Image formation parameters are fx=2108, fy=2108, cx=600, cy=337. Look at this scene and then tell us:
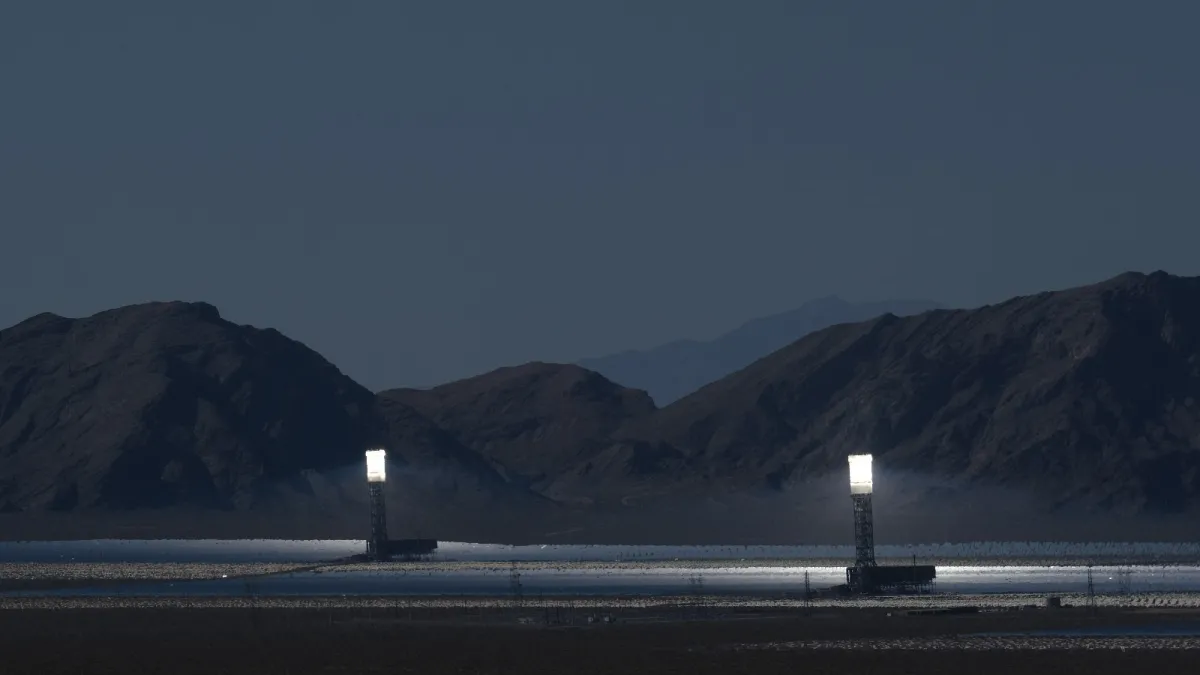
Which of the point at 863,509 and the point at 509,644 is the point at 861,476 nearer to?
the point at 863,509

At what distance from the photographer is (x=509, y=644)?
90438mm

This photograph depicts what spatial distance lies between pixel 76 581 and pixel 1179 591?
3210 inches

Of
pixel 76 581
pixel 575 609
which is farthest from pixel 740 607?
pixel 76 581

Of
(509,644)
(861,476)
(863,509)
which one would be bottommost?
(509,644)

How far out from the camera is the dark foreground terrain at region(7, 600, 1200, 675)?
79.7m

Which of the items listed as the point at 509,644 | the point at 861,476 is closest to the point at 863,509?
the point at 861,476

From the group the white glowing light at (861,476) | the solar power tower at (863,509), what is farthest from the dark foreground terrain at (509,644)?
the white glowing light at (861,476)

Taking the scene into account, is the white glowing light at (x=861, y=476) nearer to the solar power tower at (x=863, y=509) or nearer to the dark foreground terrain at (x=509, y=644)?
the solar power tower at (x=863, y=509)

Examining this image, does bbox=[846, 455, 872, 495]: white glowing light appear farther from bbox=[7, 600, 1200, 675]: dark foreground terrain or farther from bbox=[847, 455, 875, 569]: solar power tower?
bbox=[7, 600, 1200, 675]: dark foreground terrain

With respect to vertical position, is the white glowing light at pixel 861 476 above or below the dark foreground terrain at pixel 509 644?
above

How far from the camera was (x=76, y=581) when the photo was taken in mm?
159875

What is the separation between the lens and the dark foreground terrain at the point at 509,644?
261 ft

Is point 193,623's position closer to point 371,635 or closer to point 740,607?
point 371,635

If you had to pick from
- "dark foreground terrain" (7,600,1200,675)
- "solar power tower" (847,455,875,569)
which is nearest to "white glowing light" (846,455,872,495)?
"solar power tower" (847,455,875,569)
